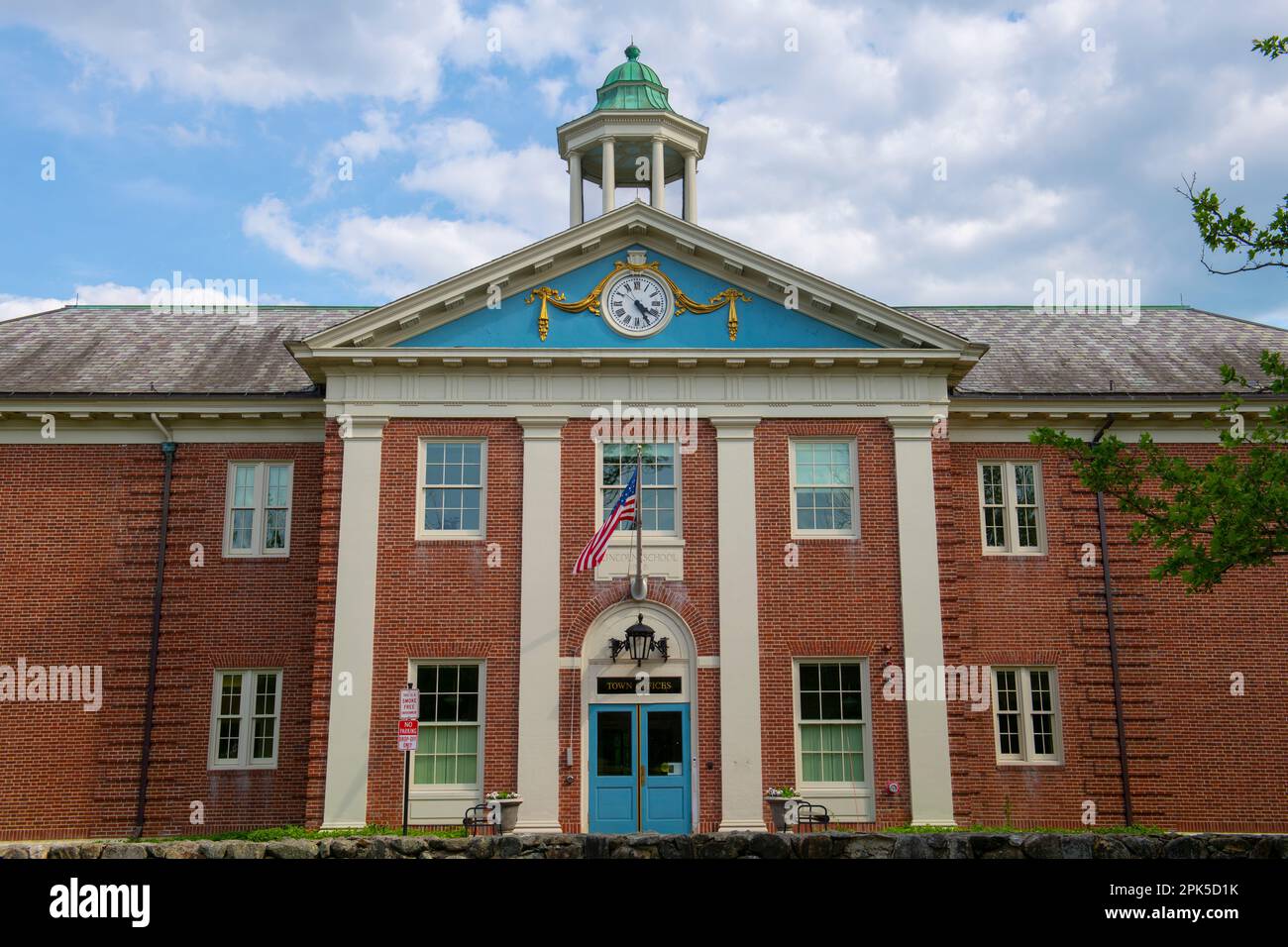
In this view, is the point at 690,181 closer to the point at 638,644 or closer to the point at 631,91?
the point at 631,91

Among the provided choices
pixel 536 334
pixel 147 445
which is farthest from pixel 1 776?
pixel 536 334

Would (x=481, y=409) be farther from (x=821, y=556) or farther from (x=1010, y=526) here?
(x=1010, y=526)

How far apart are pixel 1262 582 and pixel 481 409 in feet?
52.4

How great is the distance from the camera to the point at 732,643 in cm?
2023

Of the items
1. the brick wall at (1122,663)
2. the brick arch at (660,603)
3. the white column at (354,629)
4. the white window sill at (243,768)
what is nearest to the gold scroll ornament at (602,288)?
the white column at (354,629)

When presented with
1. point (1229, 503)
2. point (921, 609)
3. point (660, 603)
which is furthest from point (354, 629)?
point (1229, 503)

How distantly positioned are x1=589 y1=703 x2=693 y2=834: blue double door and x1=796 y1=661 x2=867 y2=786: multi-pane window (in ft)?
6.96

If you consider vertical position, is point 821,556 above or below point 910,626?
above

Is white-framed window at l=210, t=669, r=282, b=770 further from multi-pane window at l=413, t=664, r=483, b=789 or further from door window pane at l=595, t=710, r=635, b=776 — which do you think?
door window pane at l=595, t=710, r=635, b=776

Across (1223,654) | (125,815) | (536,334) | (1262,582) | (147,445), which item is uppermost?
(536,334)

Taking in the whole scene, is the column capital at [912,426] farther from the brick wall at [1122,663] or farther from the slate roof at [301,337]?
the slate roof at [301,337]

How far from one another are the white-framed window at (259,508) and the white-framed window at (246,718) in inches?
94.7

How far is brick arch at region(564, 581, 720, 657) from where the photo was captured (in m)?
20.2

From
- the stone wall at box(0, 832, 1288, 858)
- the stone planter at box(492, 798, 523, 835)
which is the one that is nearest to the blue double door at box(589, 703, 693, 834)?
the stone planter at box(492, 798, 523, 835)
